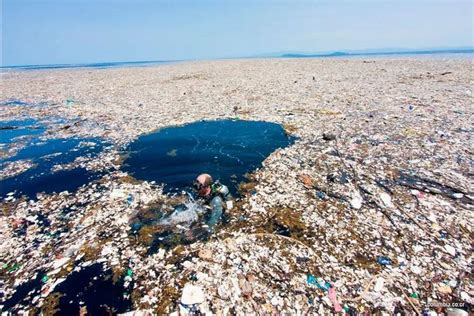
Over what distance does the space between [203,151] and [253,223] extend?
4.45m

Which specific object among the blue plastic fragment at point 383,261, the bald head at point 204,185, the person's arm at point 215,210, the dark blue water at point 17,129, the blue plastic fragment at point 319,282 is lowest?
the blue plastic fragment at point 319,282

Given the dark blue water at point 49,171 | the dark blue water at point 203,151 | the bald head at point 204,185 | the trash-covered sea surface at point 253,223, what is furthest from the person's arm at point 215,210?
the dark blue water at point 49,171

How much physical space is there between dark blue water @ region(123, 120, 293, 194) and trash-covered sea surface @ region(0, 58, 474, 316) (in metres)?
0.08

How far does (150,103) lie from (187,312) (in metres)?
15.5

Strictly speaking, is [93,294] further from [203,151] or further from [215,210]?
[203,151]

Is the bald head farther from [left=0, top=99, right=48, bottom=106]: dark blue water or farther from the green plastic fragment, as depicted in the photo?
[left=0, top=99, right=48, bottom=106]: dark blue water

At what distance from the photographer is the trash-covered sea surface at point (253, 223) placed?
Result: 3.78 metres

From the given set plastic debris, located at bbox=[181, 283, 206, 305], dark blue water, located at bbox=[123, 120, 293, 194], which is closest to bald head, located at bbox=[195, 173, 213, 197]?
dark blue water, located at bbox=[123, 120, 293, 194]

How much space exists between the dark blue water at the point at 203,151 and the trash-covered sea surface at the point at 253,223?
0.25 ft

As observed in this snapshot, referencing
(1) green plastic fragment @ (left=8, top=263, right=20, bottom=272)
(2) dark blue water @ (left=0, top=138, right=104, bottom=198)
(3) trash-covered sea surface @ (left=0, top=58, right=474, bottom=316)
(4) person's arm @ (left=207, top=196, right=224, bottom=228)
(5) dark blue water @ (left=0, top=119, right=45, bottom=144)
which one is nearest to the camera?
(3) trash-covered sea surface @ (left=0, top=58, right=474, bottom=316)

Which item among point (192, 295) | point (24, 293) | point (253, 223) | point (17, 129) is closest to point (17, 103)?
point (17, 129)

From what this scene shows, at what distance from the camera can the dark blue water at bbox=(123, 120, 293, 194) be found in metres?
7.45

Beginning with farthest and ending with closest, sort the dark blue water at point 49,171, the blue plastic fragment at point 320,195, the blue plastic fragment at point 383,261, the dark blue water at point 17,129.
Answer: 1. the dark blue water at point 17,129
2. the dark blue water at point 49,171
3. the blue plastic fragment at point 320,195
4. the blue plastic fragment at point 383,261

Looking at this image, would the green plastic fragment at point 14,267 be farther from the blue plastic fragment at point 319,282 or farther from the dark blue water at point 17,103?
the dark blue water at point 17,103
